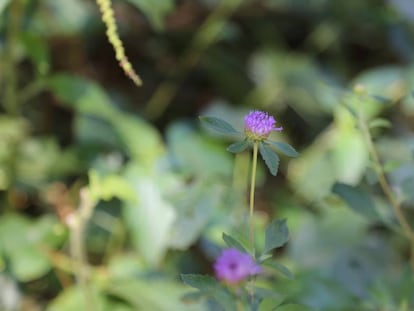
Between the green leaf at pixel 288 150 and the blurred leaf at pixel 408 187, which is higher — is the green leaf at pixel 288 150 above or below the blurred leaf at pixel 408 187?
above

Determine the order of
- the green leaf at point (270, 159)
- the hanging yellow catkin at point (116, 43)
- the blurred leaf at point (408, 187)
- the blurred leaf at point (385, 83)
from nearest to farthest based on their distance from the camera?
the green leaf at point (270, 159) → the hanging yellow catkin at point (116, 43) → the blurred leaf at point (408, 187) → the blurred leaf at point (385, 83)

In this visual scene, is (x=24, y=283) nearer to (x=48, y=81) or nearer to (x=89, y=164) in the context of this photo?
(x=89, y=164)

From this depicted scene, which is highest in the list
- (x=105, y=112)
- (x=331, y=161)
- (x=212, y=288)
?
(x=212, y=288)

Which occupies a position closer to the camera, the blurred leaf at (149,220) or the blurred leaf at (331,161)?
the blurred leaf at (149,220)

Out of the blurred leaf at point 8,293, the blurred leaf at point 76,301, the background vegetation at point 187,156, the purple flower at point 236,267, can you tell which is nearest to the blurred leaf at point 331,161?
the background vegetation at point 187,156

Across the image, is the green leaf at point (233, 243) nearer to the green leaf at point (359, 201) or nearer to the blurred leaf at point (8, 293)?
the green leaf at point (359, 201)

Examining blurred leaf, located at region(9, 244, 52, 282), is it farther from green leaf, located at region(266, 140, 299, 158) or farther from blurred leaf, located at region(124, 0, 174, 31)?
green leaf, located at region(266, 140, 299, 158)

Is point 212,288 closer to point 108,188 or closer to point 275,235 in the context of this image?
point 275,235

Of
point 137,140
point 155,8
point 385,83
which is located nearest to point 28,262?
point 137,140
